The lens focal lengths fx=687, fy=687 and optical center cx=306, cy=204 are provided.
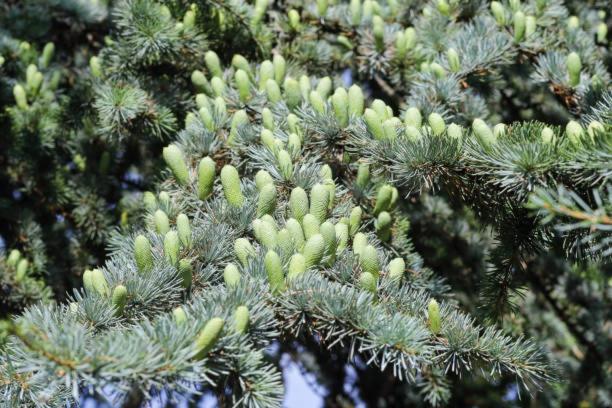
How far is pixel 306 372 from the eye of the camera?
2.59m

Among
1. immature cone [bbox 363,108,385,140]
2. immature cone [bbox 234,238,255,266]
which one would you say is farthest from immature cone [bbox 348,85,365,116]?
immature cone [bbox 234,238,255,266]

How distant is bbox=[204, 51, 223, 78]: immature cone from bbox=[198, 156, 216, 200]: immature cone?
1.45ft

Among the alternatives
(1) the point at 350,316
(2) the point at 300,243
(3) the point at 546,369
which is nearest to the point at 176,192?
(2) the point at 300,243

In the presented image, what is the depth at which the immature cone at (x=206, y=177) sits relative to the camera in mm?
1224

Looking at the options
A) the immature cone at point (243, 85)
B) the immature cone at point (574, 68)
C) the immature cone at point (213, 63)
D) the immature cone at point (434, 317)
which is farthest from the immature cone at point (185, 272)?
the immature cone at point (574, 68)

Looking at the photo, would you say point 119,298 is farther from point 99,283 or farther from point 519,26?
point 519,26

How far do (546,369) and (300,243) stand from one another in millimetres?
407

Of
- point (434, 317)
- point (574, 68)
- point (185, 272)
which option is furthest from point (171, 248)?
point (574, 68)

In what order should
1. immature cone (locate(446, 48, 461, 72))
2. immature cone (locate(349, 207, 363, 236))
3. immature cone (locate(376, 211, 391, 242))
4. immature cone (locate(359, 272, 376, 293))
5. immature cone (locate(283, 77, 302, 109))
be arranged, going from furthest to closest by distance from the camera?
1. immature cone (locate(446, 48, 461, 72))
2. immature cone (locate(283, 77, 302, 109))
3. immature cone (locate(376, 211, 391, 242))
4. immature cone (locate(349, 207, 363, 236))
5. immature cone (locate(359, 272, 376, 293))

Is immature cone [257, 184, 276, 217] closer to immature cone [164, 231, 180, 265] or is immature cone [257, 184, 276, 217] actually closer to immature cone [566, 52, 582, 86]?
immature cone [164, 231, 180, 265]

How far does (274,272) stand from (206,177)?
13.7 inches

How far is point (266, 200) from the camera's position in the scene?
3.65 feet

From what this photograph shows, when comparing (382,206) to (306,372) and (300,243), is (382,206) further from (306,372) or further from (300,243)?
(306,372)

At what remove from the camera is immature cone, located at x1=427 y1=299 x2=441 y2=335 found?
3.22 feet
